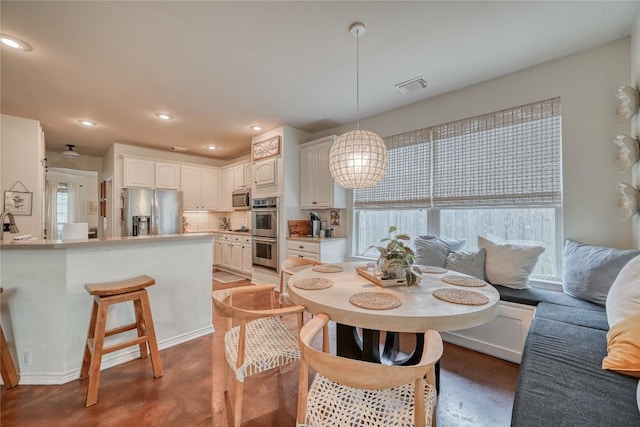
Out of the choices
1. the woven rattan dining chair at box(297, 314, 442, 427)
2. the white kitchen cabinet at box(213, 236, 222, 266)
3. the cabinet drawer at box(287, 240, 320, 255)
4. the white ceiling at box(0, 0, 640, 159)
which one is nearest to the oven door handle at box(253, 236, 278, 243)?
the cabinet drawer at box(287, 240, 320, 255)

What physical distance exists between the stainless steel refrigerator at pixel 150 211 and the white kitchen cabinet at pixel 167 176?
21 cm

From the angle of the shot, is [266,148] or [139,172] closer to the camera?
[266,148]

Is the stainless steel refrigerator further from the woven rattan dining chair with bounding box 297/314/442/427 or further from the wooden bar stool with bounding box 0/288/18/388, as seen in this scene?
the woven rattan dining chair with bounding box 297/314/442/427

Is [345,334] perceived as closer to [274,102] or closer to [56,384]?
[56,384]

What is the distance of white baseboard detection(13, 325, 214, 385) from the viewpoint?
189 centimetres

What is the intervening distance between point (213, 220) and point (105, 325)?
4.88 meters

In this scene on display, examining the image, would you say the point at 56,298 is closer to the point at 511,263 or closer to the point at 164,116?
the point at 164,116

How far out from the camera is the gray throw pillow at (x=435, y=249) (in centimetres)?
275

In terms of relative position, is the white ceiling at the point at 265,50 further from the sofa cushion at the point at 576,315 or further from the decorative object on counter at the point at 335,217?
the sofa cushion at the point at 576,315

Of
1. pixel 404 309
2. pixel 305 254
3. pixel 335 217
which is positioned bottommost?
pixel 305 254

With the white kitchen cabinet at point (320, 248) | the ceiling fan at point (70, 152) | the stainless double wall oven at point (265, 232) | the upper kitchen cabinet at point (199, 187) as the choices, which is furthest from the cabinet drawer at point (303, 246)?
the ceiling fan at point (70, 152)

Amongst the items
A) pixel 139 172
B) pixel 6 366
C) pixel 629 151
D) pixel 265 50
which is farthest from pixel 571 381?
pixel 139 172

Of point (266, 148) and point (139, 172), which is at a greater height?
point (266, 148)

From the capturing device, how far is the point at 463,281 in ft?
5.92
